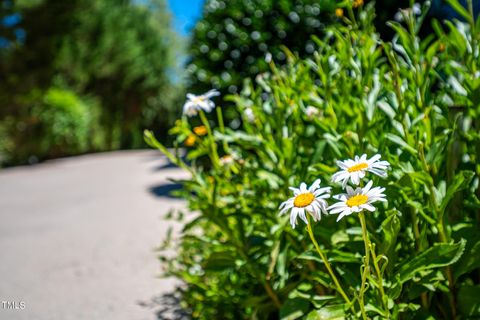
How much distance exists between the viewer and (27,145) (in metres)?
12.6

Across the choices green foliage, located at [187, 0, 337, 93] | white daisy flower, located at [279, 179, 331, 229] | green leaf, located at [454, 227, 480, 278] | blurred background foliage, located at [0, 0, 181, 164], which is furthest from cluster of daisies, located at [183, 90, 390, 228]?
blurred background foliage, located at [0, 0, 181, 164]

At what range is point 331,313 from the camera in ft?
4.30

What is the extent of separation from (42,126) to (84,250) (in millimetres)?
10331

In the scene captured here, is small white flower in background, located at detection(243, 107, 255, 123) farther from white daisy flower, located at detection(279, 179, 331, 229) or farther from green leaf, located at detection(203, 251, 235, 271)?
white daisy flower, located at detection(279, 179, 331, 229)

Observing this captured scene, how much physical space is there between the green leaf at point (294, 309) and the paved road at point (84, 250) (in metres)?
0.93

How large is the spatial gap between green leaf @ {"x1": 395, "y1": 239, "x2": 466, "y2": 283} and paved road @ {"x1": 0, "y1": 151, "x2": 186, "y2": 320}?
136 cm

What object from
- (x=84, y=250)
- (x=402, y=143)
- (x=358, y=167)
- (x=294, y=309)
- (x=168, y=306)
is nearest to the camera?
(x=358, y=167)

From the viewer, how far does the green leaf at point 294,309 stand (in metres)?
1.50

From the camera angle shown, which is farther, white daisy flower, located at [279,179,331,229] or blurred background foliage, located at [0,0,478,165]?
blurred background foliage, located at [0,0,478,165]

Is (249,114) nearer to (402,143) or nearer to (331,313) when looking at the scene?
(402,143)

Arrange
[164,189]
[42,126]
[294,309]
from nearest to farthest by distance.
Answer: [294,309] < [164,189] < [42,126]

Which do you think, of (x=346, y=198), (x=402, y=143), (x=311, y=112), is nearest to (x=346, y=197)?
(x=346, y=198)

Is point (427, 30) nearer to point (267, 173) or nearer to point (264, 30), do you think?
point (264, 30)

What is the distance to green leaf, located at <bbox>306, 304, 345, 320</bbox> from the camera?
1302 mm
